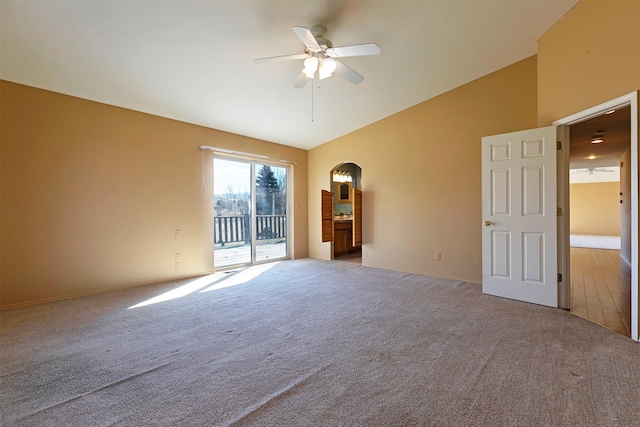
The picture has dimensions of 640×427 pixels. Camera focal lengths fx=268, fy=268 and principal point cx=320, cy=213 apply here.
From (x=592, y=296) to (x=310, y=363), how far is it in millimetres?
3755

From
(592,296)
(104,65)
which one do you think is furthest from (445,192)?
(104,65)

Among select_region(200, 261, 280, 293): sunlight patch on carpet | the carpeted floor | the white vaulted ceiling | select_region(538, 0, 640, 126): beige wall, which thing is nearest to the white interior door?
the carpeted floor

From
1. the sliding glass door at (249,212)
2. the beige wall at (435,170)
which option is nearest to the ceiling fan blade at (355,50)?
the beige wall at (435,170)

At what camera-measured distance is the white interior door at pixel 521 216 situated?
3037 millimetres

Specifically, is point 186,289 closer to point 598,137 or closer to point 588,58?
point 588,58

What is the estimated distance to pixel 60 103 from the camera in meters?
3.39

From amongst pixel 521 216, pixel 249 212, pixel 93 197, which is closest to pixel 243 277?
pixel 249 212

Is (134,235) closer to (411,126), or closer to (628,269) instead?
(411,126)

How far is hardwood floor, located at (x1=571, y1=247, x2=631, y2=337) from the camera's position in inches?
105

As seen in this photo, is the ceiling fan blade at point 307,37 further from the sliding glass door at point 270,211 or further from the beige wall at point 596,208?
the beige wall at point 596,208

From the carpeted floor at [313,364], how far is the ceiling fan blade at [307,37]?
257cm

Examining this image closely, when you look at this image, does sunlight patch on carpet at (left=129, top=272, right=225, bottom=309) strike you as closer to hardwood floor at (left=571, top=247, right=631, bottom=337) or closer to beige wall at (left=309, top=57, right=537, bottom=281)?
beige wall at (left=309, top=57, right=537, bottom=281)

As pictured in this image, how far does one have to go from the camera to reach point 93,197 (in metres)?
3.62

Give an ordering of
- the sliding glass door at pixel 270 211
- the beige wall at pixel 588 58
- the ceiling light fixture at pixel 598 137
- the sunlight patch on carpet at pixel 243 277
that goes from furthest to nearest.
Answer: the sliding glass door at pixel 270 211, the ceiling light fixture at pixel 598 137, the sunlight patch on carpet at pixel 243 277, the beige wall at pixel 588 58
